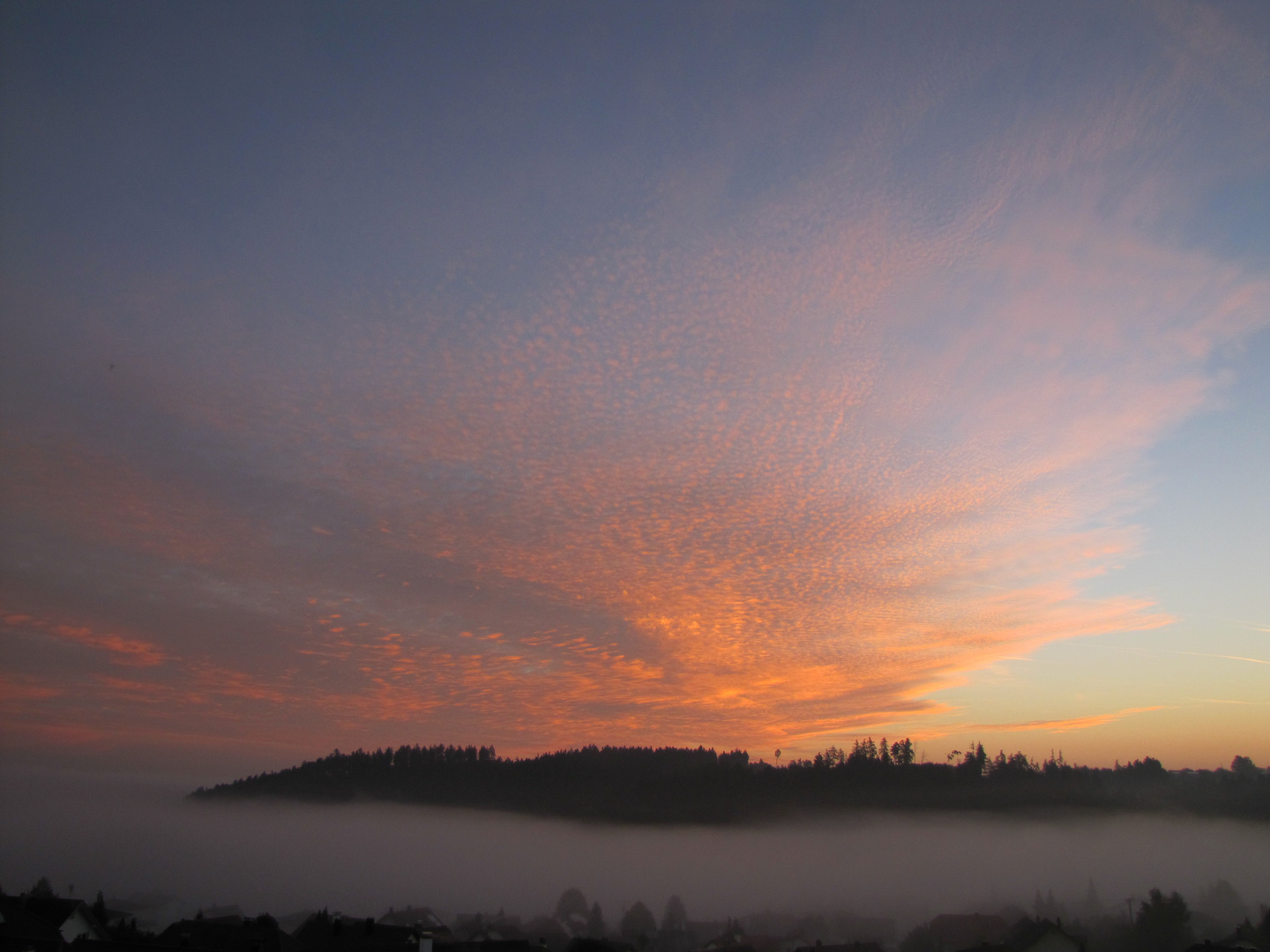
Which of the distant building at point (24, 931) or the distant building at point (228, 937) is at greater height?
the distant building at point (24, 931)

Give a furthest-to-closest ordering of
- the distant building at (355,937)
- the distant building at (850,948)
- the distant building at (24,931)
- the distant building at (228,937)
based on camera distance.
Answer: the distant building at (850,948), the distant building at (355,937), the distant building at (228,937), the distant building at (24,931)

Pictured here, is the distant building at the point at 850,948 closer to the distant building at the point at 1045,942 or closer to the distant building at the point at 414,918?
the distant building at the point at 1045,942

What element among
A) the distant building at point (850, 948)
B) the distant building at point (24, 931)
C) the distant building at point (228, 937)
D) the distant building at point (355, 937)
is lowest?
the distant building at point (850, 948)

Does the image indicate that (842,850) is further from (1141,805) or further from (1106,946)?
(1106,946)

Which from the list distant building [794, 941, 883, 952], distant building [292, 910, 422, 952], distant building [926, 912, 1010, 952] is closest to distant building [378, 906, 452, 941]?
distant building [292, 910, 422, 952]

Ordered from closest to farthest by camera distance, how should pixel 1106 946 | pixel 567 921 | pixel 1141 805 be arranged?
pixel 1106 946 → pixel 567 921 → pixel 1141 805

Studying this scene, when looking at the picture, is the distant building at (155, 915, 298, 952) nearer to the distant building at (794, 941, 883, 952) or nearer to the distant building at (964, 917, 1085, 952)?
the distant building at (794, 941, 883, 952)

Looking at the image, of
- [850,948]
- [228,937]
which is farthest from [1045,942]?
[228,937]

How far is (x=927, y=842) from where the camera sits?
117312 mm

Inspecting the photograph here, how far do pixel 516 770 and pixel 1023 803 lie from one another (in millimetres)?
83118

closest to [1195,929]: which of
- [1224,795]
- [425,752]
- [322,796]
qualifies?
[1224,795]

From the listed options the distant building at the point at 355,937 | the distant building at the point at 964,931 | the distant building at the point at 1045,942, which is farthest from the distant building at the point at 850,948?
the distant building at the point at 355,937

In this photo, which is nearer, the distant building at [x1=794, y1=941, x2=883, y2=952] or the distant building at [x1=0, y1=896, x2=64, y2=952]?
the distant building at [x1=0, y1=896, x2=64, y2=952]

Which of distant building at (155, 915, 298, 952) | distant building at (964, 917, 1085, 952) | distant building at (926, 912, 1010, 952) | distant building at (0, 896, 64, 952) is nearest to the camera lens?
distant building at (0, 896, 64, 952)
